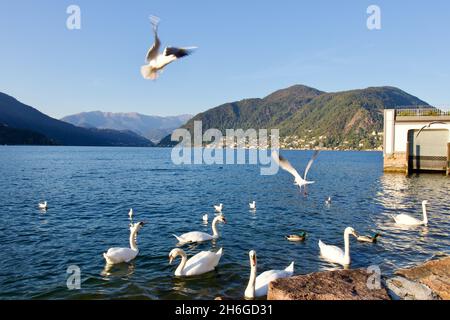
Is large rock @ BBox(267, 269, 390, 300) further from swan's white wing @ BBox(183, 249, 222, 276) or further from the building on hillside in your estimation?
the building on hillside

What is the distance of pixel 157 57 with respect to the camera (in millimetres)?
8258

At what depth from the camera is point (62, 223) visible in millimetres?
26219

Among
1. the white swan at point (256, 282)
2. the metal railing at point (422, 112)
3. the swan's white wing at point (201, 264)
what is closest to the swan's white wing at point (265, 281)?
the white swan at point (256, 282)

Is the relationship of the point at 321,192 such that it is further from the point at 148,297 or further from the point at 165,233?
the point at 148,297

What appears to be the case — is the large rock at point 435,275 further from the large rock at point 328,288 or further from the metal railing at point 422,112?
the metal railing at point 422,112

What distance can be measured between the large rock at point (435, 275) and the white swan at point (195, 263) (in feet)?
27.1

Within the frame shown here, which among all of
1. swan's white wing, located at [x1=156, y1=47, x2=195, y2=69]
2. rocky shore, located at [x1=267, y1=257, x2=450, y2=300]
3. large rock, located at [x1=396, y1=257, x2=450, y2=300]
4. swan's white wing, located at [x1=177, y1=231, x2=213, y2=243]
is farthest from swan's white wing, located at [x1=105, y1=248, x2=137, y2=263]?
large rock, located at [x1=396, y1=257, x2=450, y2=300]

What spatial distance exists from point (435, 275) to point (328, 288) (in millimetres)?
4776

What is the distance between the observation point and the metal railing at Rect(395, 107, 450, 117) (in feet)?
201

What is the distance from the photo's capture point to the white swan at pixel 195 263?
15328 mm

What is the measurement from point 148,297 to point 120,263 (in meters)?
4.51
